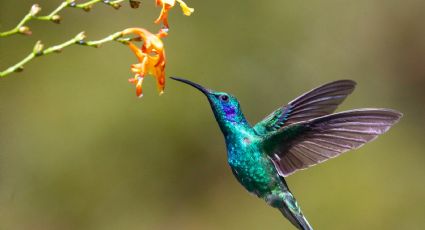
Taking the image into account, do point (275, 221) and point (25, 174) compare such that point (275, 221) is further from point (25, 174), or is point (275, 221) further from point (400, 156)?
point (25, 174)

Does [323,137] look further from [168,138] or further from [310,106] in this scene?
[168,138]

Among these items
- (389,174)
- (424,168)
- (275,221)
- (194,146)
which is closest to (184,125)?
(194,146)

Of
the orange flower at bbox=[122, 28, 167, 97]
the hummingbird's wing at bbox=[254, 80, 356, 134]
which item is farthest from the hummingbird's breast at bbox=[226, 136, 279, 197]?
the orange flower at bbox=[122, 28, 167, 97]

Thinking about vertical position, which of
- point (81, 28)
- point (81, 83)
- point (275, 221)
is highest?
point (81, 28)

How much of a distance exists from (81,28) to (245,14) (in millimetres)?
2081

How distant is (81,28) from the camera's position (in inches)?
303

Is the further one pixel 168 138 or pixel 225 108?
pixel 168 138

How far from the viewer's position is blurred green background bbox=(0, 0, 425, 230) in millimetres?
7141

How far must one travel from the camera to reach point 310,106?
3.61 metres

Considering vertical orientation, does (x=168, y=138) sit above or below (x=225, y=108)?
below

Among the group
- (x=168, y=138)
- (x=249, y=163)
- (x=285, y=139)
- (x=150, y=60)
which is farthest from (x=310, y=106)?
(x=168, y=138)

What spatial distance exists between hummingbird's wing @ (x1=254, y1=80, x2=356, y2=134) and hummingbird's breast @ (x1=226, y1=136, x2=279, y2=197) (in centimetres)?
21

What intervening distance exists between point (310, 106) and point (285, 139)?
1.00 ft

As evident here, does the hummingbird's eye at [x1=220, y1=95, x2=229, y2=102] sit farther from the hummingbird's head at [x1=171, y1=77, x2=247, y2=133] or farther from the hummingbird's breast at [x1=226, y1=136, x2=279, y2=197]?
the hummingbird's breast at [x1=226, y1=136, x2=279, y2=197]
